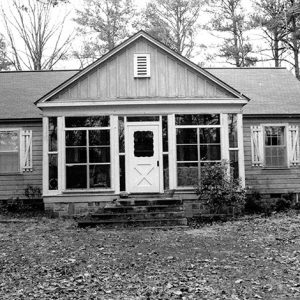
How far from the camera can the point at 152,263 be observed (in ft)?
22.3

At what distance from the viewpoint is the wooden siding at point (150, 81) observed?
41.0 feet

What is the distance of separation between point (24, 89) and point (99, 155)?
220 inches

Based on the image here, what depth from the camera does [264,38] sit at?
25438mm

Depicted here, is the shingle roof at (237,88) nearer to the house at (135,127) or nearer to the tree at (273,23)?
the house at (135,127)

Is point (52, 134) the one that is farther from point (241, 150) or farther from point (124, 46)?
point (241, 150)

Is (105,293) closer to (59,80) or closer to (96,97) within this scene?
(96,97)

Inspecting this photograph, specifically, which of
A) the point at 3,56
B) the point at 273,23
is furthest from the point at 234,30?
the point at 3,56

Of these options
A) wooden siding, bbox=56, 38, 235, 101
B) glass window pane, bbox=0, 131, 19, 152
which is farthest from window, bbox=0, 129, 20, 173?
wooden siding, bbox=56, 38, 235, 101

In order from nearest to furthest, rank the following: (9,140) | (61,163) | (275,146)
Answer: (61,163), (9,140), (275,146)

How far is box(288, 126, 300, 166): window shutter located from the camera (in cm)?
1451

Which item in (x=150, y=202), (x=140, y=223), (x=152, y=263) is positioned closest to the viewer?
(x=152, y=263)

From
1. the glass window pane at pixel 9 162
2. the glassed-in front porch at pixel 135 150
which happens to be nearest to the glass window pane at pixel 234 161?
the glassed-in front porch at pixel 135 150

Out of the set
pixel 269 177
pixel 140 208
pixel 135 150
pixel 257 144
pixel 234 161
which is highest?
pixel 257 144

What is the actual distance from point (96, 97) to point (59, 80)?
489 centimetres
